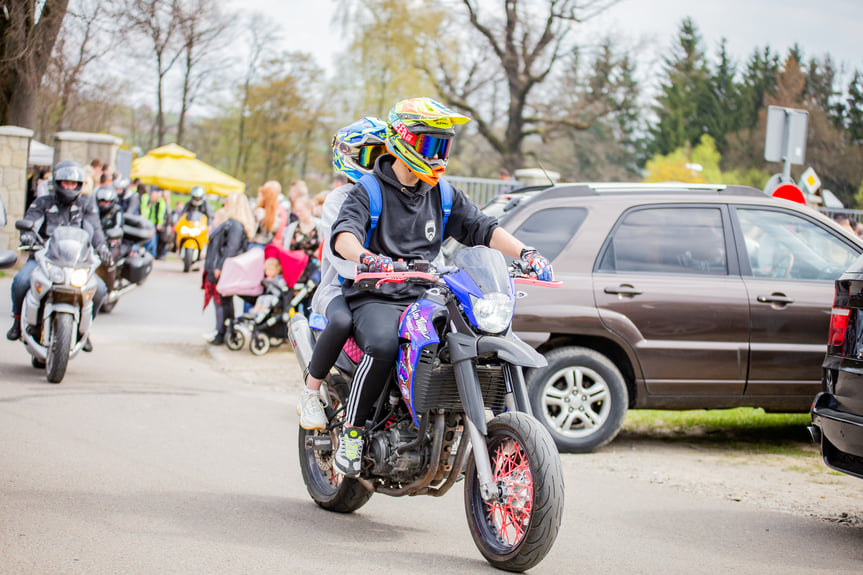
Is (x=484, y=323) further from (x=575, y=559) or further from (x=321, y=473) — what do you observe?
(x=321, y=473)

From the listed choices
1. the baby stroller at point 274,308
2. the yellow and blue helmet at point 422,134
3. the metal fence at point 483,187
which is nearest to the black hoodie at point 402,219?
the yellow and blue helmet at point 422,134

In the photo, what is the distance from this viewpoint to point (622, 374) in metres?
7.88

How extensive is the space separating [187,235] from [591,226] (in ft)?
61.9

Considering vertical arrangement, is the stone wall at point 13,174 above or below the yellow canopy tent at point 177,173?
below

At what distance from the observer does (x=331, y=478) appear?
5512mm

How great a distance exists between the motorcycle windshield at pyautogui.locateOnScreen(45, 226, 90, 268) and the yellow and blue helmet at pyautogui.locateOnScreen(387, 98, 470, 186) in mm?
5459

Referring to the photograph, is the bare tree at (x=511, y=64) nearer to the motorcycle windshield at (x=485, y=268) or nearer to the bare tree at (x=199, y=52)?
the bare tree at (x=199, y=52)

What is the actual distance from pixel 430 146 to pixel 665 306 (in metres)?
3.53

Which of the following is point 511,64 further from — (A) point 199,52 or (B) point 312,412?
(B) point 312,412

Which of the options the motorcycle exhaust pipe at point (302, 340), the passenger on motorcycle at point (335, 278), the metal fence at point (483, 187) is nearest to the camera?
the passenger on motorcycle at point (335, 278)

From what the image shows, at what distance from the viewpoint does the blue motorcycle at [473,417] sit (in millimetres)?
4117

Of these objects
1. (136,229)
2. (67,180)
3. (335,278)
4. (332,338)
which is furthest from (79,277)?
(332,338)

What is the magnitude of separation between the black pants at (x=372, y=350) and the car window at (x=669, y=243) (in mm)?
3325

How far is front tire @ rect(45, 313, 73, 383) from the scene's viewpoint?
8.94 meters
